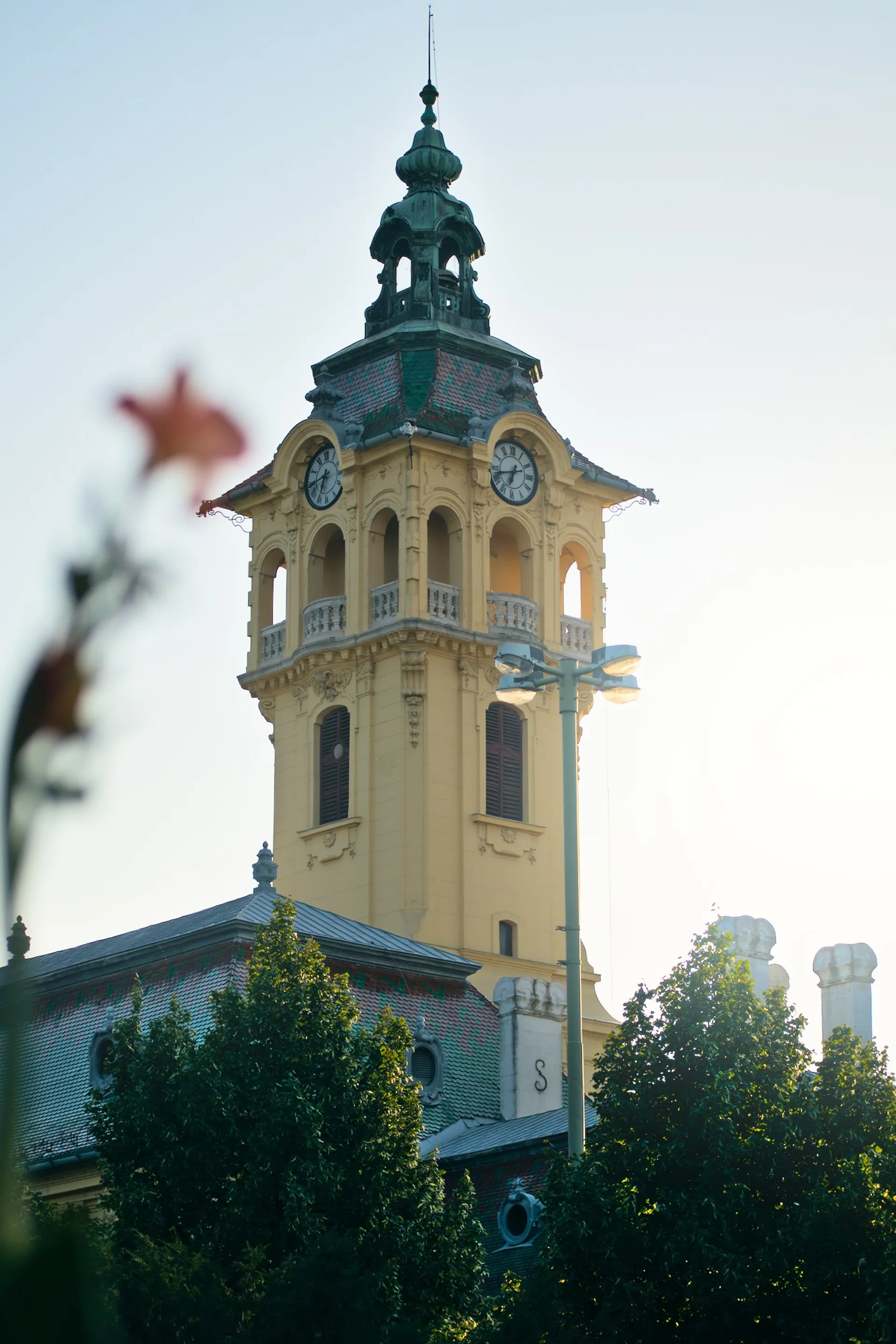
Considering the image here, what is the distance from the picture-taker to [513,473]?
67438mm

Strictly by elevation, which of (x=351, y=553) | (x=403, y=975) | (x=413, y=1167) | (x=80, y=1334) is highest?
(x=351, y=553)

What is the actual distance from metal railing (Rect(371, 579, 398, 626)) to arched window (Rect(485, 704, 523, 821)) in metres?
4.22

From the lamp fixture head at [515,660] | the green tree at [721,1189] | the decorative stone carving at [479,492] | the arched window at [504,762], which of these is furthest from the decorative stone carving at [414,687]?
the lamp fixture head at [515,660]

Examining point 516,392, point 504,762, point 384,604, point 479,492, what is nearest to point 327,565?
point 384,604

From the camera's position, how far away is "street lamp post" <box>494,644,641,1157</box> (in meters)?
29.1

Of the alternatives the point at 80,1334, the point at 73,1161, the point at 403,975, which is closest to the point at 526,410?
the point at 403,975

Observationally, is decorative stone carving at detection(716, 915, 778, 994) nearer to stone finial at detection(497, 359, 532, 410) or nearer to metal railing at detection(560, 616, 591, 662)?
metal railing at detection(560, 616, 591, 662)

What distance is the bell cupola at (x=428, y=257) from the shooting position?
232 feet

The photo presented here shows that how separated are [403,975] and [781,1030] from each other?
19245 mm

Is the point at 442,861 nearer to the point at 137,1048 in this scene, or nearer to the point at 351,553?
the point at 351,553

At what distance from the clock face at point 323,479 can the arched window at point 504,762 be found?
341 inches

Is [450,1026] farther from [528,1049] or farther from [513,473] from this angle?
[513,473]

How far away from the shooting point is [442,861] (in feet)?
207

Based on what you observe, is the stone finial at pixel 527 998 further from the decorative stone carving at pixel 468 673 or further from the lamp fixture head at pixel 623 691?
the lamp fixture head at pixel 623 691
